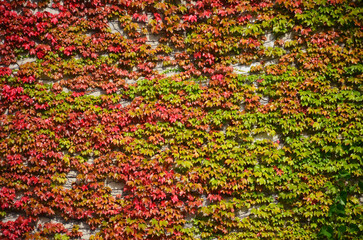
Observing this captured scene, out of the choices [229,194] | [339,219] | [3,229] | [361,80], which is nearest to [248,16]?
[361,80]

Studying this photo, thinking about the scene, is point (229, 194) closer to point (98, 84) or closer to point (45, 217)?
point (98, 84)

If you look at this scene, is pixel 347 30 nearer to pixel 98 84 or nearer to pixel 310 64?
pixel 310 64

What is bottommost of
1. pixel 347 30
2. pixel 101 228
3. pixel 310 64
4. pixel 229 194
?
pixel 101 228

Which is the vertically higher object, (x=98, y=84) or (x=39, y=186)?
(x=98, y=84)

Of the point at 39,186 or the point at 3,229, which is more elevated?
the point at 39,186

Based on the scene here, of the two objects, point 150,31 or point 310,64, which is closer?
point 310,64

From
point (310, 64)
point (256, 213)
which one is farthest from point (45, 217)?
point (310, 64)
